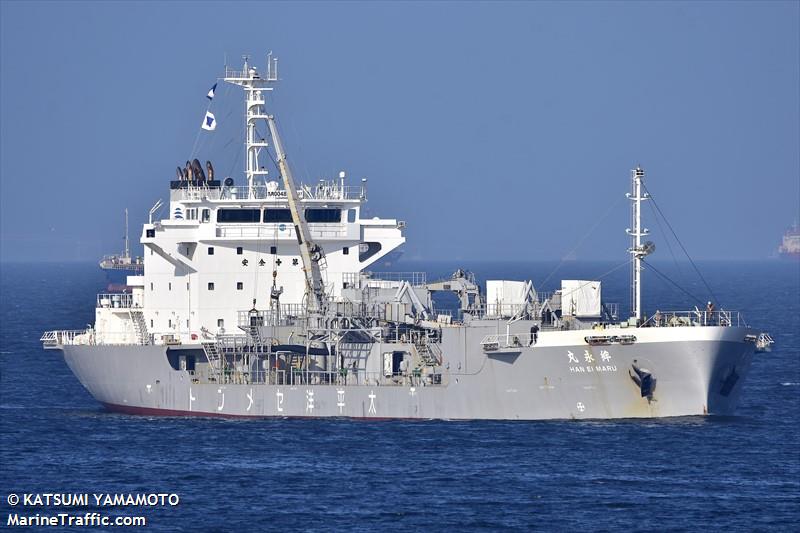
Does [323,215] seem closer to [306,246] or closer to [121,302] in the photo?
[306,246]

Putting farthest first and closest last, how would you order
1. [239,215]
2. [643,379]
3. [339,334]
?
[239,215]
[339,334]
[643,379]

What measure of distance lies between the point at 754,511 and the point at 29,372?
1563 inches

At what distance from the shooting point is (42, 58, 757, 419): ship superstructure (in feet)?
155

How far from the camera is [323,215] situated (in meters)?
55.7

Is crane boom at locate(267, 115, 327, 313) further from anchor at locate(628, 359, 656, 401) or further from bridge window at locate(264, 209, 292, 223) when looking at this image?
anchor at locate(628, 359, 656, 401)

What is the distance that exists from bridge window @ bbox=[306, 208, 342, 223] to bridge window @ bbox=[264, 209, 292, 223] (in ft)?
2.14

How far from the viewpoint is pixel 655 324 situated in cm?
4800

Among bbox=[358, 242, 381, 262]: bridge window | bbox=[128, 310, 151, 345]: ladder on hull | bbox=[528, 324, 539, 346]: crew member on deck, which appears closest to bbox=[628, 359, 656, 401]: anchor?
bbox=[528, 324, 539, 346]: crew member on deck

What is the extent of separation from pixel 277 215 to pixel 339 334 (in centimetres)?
570

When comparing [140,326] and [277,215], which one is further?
[140,326]

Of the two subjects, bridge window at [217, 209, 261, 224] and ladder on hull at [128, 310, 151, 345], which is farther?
ladder on hull at [128, 310, 151, 345]

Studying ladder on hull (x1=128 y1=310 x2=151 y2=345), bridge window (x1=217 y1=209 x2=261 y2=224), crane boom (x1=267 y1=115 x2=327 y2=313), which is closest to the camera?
crane boom (x1=267 y1=115 x2=327 y2=313)

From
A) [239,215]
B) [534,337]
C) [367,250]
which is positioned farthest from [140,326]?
[534,337]

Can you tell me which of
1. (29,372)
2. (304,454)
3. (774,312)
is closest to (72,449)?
(304,454)
